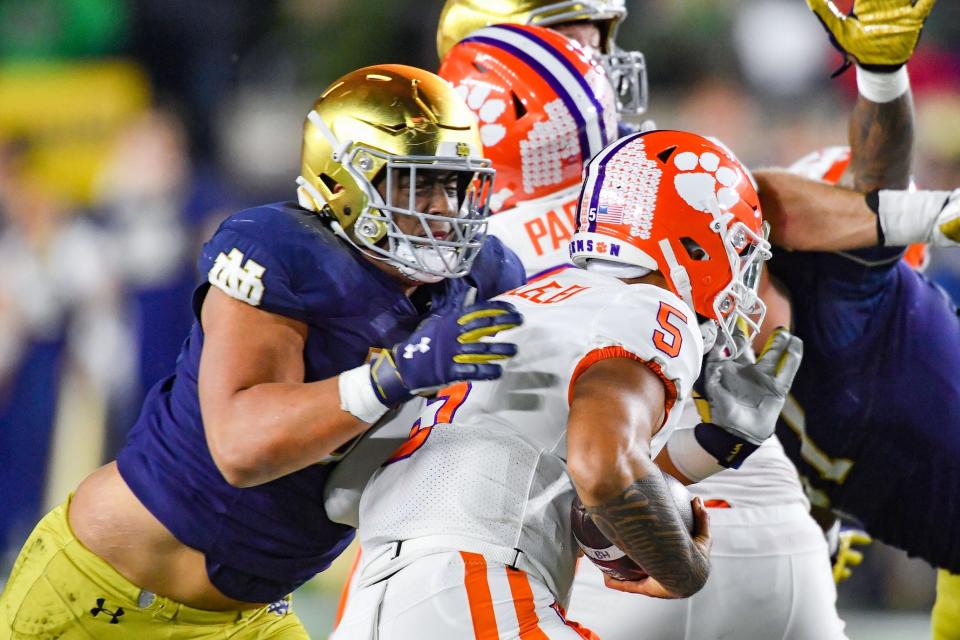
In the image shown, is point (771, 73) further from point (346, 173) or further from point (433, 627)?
point (433, 627)

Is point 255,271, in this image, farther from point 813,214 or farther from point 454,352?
point 813,214

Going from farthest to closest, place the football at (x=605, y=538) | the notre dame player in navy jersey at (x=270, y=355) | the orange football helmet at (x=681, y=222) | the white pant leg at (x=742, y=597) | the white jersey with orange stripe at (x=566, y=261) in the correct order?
1. the white jersey with orange stripe at (x=566, y=261)
2. the white pant leg at (x=742, y=597)
3. the orange football helmet at (x=681, y=222)
4. the notre dame player in navy jersey at (x=270, y=355)
5. the football at (x=605, y=538)

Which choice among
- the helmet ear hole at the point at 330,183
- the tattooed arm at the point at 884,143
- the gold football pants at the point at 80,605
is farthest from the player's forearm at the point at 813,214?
the gold football pants at the point at 80,605

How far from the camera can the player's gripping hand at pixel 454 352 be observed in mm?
2064

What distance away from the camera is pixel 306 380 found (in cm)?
246

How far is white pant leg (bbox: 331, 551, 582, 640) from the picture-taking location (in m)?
2.07

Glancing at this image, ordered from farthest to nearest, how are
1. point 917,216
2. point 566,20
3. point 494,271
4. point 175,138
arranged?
point 175,138 < point 566,20 < point 917,216 < point 494,271

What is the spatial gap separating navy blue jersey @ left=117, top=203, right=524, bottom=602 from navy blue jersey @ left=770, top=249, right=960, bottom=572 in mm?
1332

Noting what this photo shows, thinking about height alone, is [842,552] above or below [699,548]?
below

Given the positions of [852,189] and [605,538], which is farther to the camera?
[852,189]

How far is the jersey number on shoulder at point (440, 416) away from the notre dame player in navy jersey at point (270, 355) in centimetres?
13

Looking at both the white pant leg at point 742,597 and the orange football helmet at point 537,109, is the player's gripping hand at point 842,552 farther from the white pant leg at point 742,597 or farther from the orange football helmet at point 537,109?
the orange football helmet at point 537,109

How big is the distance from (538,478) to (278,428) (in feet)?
1.54

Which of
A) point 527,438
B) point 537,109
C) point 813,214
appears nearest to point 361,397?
point 527,438
